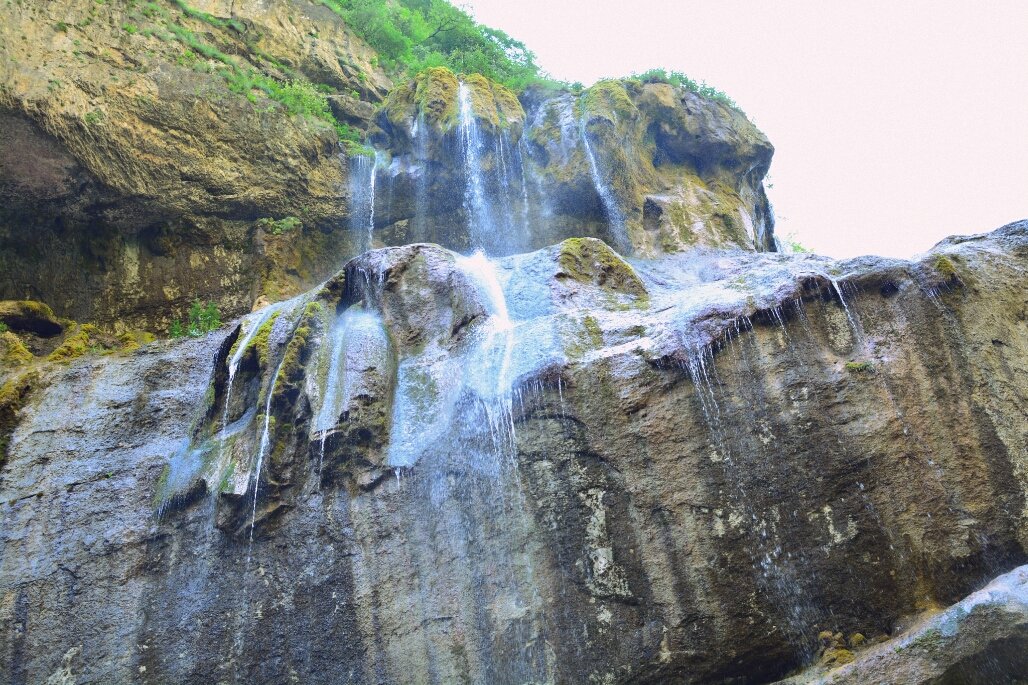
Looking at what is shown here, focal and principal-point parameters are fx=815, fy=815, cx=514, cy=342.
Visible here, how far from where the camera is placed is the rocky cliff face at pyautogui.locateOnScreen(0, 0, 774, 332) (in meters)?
13.0

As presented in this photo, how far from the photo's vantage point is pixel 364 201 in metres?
15.7

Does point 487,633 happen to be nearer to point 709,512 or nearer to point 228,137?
point 709,512

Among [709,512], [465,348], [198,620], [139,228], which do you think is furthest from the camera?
[139,228]

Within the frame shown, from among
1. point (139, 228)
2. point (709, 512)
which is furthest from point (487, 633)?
point (139, 228)

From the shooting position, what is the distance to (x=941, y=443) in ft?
23.9

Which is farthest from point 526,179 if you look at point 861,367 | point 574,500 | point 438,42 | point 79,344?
point 574,500

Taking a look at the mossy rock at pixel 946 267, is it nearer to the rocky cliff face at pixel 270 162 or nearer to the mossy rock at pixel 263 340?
the mossy rock at pixel 263 340

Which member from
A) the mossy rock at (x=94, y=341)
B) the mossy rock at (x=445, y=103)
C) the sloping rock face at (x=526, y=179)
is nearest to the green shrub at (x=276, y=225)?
the sloping rock face at (x=526, y=179)

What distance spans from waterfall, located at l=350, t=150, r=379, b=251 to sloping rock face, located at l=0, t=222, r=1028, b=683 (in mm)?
6654

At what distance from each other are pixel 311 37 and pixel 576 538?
15068mm

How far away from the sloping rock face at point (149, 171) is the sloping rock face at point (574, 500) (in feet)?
17.4

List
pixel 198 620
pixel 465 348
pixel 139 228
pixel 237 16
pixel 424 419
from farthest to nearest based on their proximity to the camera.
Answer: pixel 237 16
pixel 139 228
pixel 465 348
pixel 424 419
pixel 198 620

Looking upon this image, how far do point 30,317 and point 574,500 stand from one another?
31.0 ft

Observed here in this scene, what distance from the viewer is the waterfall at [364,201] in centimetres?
1568
